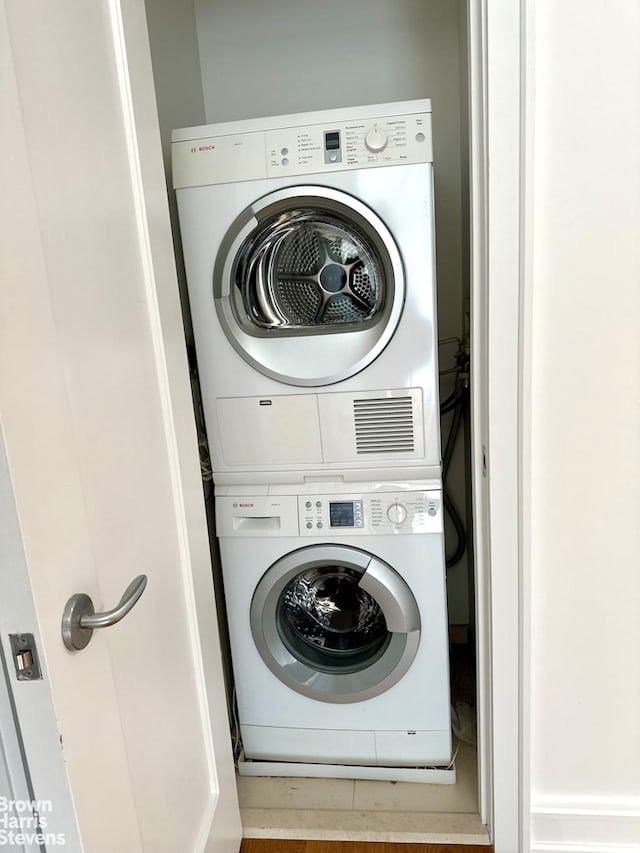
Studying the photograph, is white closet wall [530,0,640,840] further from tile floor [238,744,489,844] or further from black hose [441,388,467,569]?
black hose [441,388,467,569]

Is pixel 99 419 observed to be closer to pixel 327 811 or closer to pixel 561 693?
pixel 561 693

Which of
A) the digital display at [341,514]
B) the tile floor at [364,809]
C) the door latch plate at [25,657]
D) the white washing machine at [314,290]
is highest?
the white washing machine at [314,290]

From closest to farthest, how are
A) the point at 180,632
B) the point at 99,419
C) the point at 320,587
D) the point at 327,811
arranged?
the point at 99,419
the point at 180,632
the point at 327,811
the point at 320,587

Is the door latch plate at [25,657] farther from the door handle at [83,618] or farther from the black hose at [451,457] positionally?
the black hose at [451,457]

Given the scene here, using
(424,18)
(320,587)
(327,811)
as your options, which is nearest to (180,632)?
(320,587)

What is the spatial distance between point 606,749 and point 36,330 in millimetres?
1489

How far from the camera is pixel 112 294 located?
954 mm

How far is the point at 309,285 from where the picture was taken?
1.61 metres

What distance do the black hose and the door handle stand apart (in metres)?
1.36

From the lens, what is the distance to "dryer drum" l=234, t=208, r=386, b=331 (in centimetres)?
153

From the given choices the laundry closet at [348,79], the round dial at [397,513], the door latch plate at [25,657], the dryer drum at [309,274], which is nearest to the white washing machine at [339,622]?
the round dial at [397,513]

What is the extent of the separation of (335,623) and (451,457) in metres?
0.72

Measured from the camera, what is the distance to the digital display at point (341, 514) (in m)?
1.56

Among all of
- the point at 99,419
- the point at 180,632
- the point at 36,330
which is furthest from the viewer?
the point at 180,632
